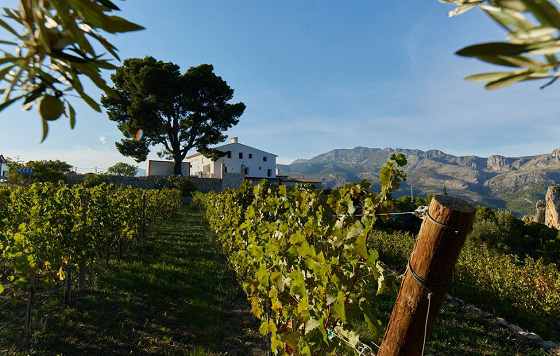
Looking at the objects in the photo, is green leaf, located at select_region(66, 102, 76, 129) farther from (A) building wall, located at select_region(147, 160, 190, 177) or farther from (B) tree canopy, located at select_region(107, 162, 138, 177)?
(B) tree canopy, located at select_region(107, 162, 138, 177)

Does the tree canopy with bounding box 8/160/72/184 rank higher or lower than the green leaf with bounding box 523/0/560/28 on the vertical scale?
higher

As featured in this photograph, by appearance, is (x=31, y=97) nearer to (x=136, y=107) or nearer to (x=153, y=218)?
(x=153, y=218)

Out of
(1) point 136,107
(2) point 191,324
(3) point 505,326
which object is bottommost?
(3) point 505,326

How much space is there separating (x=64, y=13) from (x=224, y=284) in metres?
7.11

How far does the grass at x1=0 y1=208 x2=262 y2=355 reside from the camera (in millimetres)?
4488

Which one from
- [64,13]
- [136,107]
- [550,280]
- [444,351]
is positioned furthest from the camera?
[136,107]

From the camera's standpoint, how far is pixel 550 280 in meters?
7.16

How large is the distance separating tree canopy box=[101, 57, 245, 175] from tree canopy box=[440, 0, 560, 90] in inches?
1574

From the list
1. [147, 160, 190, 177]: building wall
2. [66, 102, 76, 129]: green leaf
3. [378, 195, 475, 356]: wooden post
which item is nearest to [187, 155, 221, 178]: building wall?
[147, 160, 190, 177]: building wall

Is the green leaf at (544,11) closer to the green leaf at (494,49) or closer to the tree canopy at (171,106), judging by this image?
the green leaf at (494,49)

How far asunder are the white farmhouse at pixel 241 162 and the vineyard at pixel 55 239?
4612 centimetres

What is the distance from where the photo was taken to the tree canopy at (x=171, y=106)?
38.8 m

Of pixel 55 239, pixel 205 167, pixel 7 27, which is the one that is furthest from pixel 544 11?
pixel 205 167

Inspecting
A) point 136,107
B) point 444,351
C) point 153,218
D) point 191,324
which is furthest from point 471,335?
point 136,107
